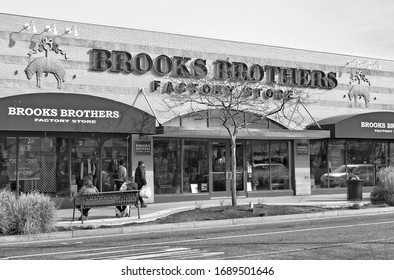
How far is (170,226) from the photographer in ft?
49.4

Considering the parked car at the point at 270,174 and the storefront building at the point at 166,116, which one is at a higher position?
the storefront building at the point at 166,116

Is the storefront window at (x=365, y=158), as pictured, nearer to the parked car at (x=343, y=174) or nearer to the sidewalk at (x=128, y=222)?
the parked car at (x=343, y=174)

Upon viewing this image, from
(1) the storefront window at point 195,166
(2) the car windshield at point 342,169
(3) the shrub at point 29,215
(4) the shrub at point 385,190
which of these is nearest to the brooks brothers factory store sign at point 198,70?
(1) the storefront window at point 195,166

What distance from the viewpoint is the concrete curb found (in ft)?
43.1

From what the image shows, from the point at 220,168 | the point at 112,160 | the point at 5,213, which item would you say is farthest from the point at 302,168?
the point at 5,213

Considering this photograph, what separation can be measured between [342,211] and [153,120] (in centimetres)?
749

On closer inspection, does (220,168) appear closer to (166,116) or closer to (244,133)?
(244,133)

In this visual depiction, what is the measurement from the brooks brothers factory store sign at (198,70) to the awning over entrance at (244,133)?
1975 millimetres

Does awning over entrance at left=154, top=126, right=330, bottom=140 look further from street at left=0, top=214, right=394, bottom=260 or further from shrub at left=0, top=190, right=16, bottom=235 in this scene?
shrub at left=0, top=190, right=16, bottom=235

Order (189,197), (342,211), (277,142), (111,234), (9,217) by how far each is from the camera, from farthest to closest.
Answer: (277,142), (189,197), (342,211), (111,234), (9,217)

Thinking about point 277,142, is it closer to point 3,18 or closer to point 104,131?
point 104,131

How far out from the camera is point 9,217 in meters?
13.2

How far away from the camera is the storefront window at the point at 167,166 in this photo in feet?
73.0

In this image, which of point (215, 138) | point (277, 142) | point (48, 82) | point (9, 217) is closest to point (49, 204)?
point (9, 217)
